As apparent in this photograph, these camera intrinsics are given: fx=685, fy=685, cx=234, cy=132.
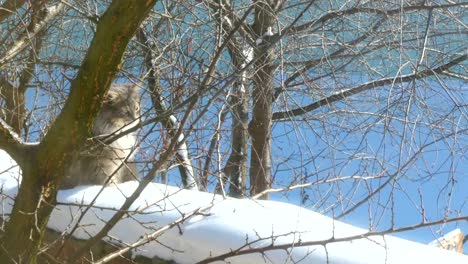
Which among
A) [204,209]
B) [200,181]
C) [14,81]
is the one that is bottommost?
[204,209]

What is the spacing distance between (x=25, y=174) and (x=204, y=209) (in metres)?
1.05

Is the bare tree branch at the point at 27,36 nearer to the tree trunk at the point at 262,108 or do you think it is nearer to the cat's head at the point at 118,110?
the cat's head at the point at 118,110

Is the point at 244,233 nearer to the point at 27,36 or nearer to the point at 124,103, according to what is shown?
the point at 124,103

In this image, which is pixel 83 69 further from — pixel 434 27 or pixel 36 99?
pixel 434 27

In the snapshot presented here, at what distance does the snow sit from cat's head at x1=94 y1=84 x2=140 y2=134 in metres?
0.76

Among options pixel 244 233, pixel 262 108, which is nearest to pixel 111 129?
pixel 244 233

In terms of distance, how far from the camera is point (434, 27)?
245 inches

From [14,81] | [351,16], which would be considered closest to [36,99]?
[14,81]

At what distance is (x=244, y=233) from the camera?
309 cm

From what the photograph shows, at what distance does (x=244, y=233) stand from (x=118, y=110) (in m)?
1.66

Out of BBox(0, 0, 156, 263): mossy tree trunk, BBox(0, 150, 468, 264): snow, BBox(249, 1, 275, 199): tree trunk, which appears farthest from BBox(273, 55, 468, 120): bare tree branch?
BBox(0, 0, 156, 263): mossy tree trunk

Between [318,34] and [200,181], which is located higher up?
[318,34]

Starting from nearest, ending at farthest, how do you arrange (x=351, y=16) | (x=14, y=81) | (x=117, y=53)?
(x=117, y=53)
(x=14, y=81)
(x=351, y=16)

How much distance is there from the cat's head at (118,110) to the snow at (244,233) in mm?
760
